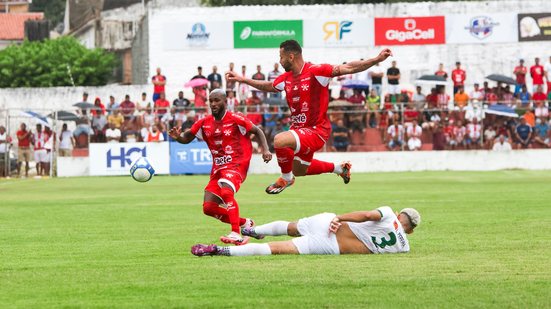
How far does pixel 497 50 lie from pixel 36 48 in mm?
43551

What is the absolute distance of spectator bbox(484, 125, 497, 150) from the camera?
4391cm

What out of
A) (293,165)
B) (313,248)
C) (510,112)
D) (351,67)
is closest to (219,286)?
(313,248)

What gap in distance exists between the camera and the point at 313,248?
14.2 metres

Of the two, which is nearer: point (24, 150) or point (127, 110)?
point (127, 110)

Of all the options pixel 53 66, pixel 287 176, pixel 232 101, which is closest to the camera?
pixel 287 176

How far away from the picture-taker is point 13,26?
12500 centimetres

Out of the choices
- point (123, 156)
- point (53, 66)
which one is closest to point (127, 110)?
point (123, 156)

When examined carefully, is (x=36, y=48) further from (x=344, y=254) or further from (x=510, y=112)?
(x=344, y=254)

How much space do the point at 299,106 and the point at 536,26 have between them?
42.1 m

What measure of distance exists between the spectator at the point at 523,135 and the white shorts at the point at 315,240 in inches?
1190

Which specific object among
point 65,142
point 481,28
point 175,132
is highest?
point 481,28

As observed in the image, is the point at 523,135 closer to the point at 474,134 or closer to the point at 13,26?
the point at 474,134

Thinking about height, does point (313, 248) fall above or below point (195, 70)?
below

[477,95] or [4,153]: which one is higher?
[477,95]
